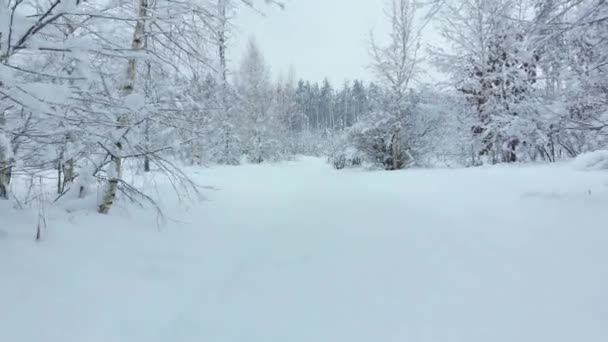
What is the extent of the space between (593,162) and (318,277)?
15.3ft

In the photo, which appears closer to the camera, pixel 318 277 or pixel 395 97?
pixel 318 277

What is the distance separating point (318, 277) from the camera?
7.73 feet

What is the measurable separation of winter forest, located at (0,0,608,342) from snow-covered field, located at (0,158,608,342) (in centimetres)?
1

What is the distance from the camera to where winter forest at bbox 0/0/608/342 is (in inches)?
64.1

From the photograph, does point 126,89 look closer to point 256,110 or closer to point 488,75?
point 488,75

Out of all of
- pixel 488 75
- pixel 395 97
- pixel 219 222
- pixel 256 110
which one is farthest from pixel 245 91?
pixel 219 222

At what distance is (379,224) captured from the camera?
3.61 m

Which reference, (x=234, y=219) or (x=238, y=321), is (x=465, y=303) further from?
(x=234, y=219)

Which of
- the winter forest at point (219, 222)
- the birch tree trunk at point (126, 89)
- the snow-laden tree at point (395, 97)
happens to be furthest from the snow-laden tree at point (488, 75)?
the birch tree trunk at point (126, 89)

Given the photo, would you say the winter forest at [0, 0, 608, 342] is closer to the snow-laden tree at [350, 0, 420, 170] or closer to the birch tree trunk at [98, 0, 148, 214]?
the birch tree trunk at [98, 0, 148, 214]

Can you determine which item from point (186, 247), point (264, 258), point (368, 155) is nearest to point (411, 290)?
point (264, 258)

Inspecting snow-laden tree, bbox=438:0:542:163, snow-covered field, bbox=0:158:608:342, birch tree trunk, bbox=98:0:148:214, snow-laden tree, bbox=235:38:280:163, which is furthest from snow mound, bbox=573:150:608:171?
snow-laden tree, bbox=235:38:280:163

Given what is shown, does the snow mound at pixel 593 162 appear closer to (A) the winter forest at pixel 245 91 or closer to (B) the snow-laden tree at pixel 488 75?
(A) the winter forest at pixel 245 91

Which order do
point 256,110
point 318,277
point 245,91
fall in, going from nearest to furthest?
point 318,277 < point 256,110 < point 245,91
